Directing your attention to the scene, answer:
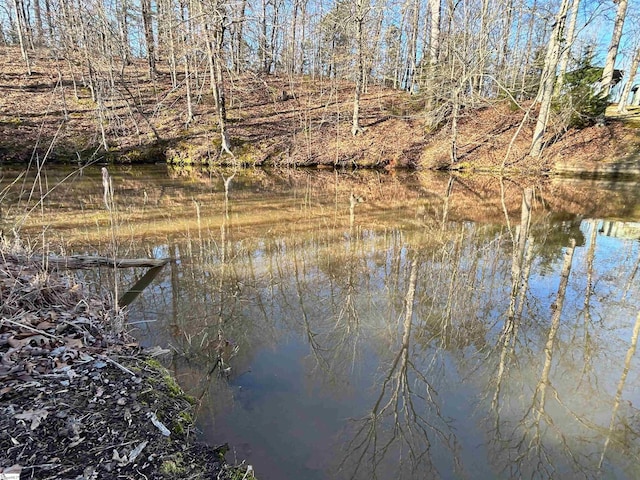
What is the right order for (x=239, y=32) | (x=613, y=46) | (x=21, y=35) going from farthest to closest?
(x=21, y=35) → (x=613, y=46) → (x=239, y=32)

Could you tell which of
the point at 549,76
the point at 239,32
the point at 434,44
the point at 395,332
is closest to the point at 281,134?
the point at 239,32

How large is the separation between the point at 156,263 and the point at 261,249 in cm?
171

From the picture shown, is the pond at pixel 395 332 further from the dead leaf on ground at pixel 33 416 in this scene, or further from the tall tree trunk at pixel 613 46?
the tall tree trunk at pixel 613 46

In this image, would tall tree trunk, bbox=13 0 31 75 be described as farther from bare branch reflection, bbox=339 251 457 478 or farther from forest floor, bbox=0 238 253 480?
bare branch reflection, bbox=339 251 457 478

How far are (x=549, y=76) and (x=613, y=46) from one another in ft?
25.8

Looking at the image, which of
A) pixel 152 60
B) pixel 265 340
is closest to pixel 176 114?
pixel 152 60

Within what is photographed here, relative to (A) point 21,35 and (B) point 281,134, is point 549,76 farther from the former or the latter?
(A) point 21,35

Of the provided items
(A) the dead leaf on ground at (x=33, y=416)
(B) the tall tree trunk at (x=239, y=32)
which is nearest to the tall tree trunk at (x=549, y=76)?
(B) the tall tree trunk at (x=239, y=32)

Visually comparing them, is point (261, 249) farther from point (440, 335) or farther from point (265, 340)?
point (440, 335)

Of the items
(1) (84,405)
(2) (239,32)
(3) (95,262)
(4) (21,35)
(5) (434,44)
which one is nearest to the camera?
(1) (84,405)

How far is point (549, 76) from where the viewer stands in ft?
43.8

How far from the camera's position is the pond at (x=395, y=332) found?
2.49 meters

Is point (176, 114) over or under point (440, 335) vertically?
over

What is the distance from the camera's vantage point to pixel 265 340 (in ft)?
12.3
